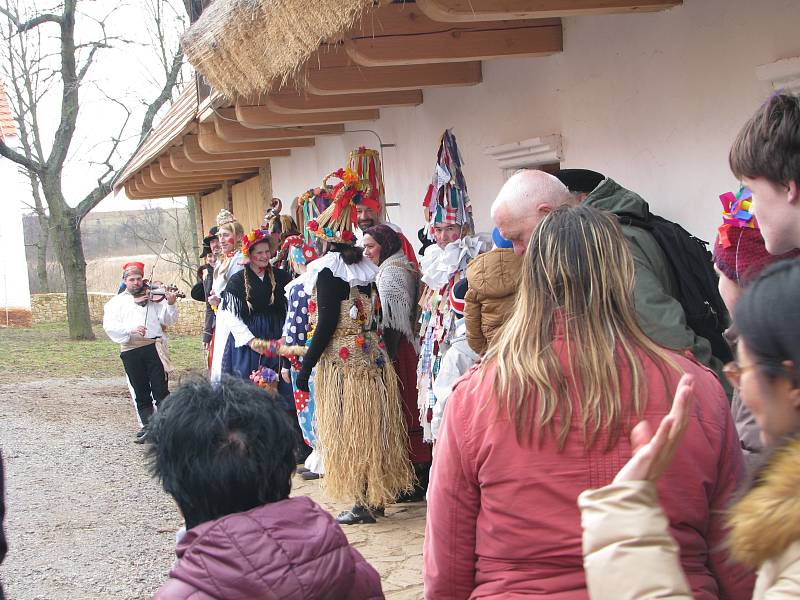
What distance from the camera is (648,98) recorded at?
14.1 feet

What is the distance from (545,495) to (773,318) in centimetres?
61

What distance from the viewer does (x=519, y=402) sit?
1723mm

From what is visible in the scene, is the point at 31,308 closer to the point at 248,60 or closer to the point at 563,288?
the point at 248,60

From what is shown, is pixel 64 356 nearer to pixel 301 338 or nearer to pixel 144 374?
pixel 144 374

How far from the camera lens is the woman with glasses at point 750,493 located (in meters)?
1.18

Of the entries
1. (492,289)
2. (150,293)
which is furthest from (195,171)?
(492,289)

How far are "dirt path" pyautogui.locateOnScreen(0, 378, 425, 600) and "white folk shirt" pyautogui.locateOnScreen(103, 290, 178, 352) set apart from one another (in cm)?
97

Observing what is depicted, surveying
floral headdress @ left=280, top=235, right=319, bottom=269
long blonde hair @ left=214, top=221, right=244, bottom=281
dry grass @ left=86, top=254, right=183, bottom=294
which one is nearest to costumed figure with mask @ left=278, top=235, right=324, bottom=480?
floral headdress @ left=280, top=235, right=319, bottom=269

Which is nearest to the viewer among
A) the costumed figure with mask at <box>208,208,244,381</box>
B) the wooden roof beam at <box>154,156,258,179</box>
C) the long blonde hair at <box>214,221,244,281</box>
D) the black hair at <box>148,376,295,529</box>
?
the black hair at <box>148,376,295,529</box>

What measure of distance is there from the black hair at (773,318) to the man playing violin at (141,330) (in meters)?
7.68

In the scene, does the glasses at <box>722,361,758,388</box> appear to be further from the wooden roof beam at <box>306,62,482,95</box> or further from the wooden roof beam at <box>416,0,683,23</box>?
the wooden roof beam at <box>306,62,482,95</box>

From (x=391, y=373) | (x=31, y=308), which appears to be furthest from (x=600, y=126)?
(x=31, y=308)

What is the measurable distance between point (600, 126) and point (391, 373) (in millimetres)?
1761

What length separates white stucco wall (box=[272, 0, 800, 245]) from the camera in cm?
367
